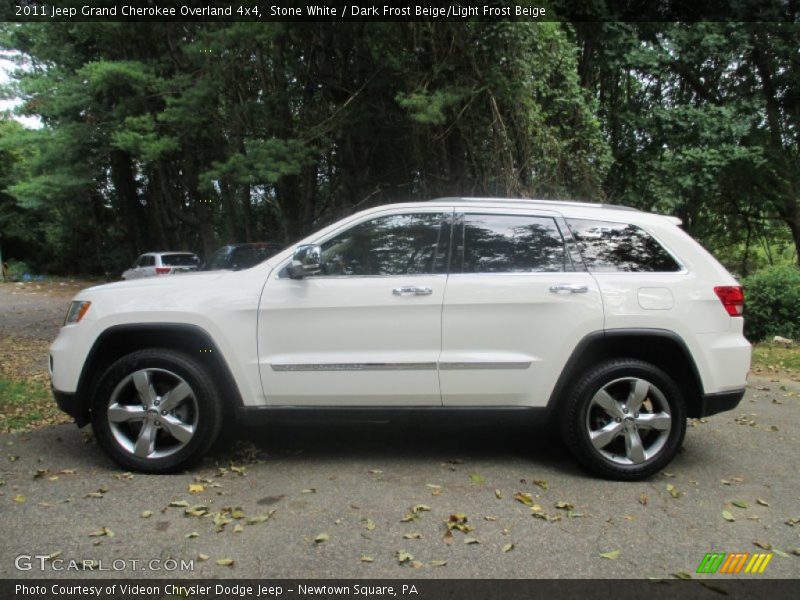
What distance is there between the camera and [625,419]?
13.6 feet

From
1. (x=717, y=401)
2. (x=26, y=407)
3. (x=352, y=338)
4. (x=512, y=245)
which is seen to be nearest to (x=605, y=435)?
(x=717, y=401)

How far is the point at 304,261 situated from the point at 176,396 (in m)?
1.26

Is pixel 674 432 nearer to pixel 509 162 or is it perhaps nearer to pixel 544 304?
pixel 544 304

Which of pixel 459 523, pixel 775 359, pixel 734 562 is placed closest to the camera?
pixel 734 562

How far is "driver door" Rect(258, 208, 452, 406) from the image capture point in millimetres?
4164

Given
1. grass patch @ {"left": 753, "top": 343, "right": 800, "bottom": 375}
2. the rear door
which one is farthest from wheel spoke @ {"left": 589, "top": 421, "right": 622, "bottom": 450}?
grass patch @ {"left": 753, "top": 343, "right": 800, "bottom": 375}

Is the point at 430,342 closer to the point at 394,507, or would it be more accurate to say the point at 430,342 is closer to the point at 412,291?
the point at 412,291

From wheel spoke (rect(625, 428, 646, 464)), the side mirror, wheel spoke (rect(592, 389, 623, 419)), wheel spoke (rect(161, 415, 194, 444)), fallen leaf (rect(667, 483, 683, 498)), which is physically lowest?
fallen leaf (rect(667, 483, 683, 498))

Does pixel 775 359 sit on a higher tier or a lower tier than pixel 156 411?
lower

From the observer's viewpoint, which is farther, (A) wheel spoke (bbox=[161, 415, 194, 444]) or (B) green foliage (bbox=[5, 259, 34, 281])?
(B) green foliage (bbox=[5, 259, 34, 281])

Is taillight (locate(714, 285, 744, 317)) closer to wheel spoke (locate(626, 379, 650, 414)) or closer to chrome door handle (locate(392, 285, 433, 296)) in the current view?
wheel spoke (locate(626, 379, 650, 414))

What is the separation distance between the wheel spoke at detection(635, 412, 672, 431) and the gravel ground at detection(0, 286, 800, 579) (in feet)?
1.28
